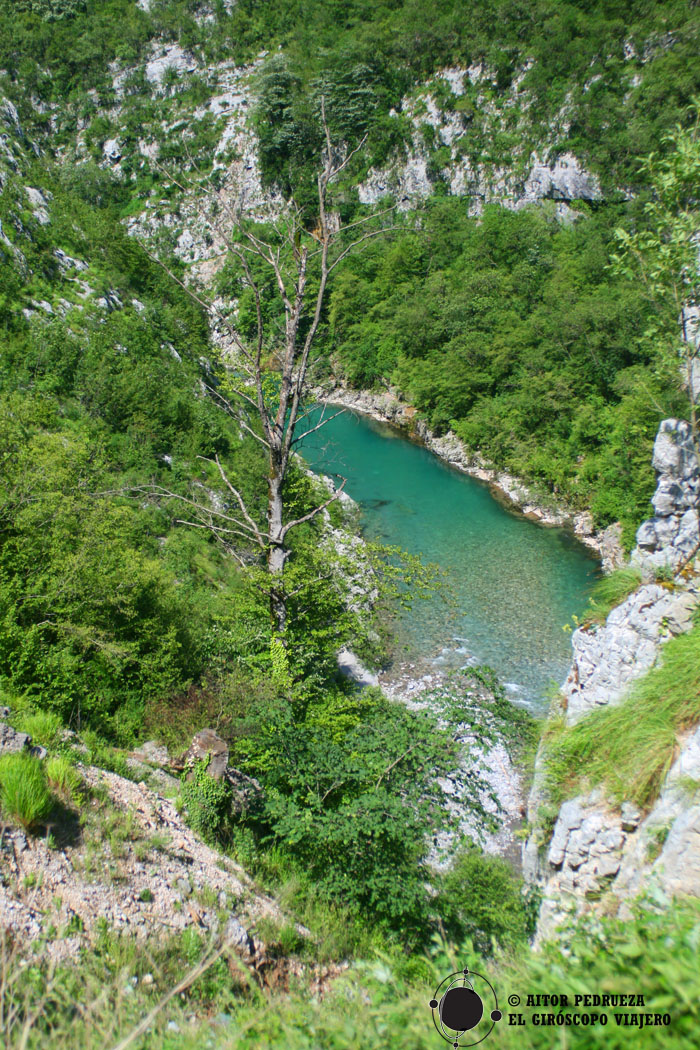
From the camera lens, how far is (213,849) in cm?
447

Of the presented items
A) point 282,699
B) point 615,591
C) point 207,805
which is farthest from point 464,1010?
point 615,591

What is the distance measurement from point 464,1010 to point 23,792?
2.80 meters

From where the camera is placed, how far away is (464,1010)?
2.11 meters

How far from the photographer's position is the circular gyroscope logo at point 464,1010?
2002mm

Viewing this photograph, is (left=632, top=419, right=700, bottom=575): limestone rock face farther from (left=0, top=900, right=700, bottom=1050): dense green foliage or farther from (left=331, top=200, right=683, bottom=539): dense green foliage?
(left=0, top=900, right=700, bottom=1050): dense green foliage

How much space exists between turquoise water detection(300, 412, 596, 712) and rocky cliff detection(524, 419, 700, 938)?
84.9 inches

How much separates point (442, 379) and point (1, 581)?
2676 centimetres

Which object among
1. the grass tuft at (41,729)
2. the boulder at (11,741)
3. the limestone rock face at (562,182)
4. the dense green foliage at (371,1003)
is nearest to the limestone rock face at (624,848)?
the dense green foliage at (371,1003)

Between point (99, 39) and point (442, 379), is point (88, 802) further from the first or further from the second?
point (99, 39)

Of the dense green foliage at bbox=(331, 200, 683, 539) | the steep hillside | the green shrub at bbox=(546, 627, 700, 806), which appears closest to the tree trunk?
the steep hillside

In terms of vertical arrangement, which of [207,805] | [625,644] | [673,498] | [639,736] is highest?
[673,498]

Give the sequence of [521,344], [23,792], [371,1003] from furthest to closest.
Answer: [521,344] < [23,792] < [371,1003]

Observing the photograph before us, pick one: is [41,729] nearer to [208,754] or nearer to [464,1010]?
[208,754]

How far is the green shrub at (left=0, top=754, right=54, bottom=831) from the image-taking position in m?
3.32
